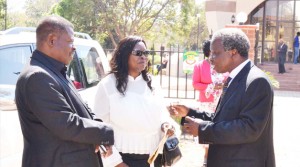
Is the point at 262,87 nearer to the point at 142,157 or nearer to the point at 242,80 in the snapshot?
the point at 242,80

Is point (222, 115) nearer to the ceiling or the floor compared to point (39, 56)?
nearer to the floor

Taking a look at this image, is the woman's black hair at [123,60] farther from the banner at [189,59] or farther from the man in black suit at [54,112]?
the banner at [189,59]

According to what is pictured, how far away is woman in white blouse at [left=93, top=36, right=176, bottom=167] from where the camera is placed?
3.46m

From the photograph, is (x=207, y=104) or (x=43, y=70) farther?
(x=207, y=104)

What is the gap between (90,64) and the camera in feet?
17.1

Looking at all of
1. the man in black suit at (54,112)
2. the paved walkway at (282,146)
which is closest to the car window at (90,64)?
the paved walkway at (282,146)

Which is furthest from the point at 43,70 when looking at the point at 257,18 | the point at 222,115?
the point at 257,18

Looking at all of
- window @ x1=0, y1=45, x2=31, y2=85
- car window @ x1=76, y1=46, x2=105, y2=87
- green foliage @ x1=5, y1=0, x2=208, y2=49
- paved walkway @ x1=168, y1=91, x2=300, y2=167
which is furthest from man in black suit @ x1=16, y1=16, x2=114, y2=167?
green foliage @ x1=5, y1=0, x2=208, y2=49

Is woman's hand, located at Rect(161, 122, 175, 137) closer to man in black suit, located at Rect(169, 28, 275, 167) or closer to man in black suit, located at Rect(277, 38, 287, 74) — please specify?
man in black suit, located at Rect(169, 28, 275, 167)

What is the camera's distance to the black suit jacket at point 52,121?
7.77 ft

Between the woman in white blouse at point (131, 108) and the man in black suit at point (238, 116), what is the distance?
21.9 inches

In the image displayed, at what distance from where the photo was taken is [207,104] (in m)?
6.09

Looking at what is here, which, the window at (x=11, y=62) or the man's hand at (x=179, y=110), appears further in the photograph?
the window at (x=11, y=62)

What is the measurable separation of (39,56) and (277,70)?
22645mm
